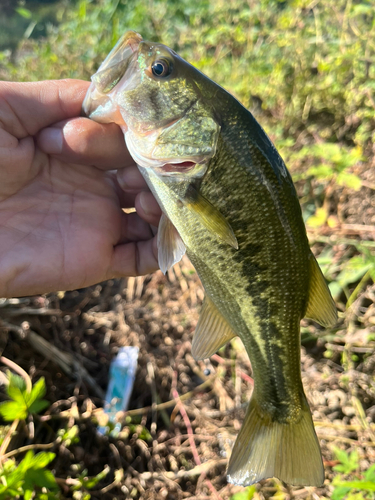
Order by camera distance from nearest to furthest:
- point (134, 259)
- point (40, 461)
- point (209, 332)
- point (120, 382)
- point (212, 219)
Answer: point (212, 219) → point (209, 332) → point (40, 461) → point (134, 259) → point (120, 382)

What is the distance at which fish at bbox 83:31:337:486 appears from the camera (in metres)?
1.40

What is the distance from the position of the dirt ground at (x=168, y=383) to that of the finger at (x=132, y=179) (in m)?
1.21

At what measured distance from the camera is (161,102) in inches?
57.3

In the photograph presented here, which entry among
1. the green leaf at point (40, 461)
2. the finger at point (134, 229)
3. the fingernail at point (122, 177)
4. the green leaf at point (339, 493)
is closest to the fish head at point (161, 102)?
the fingernail at point (122, 177)

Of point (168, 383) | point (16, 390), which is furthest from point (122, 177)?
point (168, 383)

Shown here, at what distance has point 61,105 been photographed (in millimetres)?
1699

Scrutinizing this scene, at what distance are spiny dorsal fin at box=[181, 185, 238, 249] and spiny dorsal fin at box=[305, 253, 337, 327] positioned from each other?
1.22ft

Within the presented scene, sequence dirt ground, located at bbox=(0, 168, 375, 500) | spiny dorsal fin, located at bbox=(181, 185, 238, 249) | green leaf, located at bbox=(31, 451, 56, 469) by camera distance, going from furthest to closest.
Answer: dirt ground, located at bbox=(0, 168, 375, 500), green leaf, located at bbox=(31, 451, 56, 469), spiny dorsal fin, located at bbox=(181, 185, 238, 249)

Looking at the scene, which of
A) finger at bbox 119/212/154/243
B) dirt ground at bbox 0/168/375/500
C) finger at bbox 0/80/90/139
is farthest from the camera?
dirt ground at bbox 0/168/375/500

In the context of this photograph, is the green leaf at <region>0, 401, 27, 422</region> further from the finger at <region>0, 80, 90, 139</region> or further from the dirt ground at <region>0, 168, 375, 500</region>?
the finger at <region>0, 80, 90, 139</region>

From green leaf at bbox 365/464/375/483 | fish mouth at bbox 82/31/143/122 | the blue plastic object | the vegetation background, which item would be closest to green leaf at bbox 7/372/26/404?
the vegetation background

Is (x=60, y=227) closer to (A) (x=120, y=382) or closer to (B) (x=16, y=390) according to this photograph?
(B) (x=16, y=390)

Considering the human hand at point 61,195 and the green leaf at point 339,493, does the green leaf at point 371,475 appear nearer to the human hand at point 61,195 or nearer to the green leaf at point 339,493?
the green leaf at point 339,493

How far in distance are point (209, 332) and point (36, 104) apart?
1309 mm
